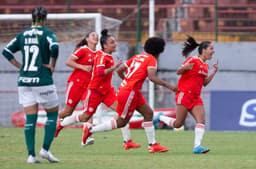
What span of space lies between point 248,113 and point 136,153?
8744mm

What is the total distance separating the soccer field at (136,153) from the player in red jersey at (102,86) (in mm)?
496

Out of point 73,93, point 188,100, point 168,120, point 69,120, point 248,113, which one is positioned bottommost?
point 248,113

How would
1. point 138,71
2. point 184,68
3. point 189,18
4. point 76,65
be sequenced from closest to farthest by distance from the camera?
point 138,71
point 184,68
point 76,65
point 189,18

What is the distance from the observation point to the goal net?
769 inches

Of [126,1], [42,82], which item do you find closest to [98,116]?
[126,1]

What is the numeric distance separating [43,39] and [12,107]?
13.3m

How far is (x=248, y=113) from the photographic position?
20.1 meters

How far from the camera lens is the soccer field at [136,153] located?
31.3 ft

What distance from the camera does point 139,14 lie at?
76.1 feet

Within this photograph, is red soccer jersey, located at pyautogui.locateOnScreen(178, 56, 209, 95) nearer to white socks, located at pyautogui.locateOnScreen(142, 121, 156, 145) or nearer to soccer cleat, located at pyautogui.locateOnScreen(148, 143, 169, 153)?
white socks, located at pyautogui.locateOnScreen(142, 121, 156, 145)

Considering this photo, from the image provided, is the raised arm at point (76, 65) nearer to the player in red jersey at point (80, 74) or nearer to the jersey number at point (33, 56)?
the player in red jersey at point (80, 74)

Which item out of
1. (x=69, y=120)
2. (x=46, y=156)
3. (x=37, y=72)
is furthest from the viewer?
(x=69, y=120)

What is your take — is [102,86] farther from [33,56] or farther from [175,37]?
[175,37]

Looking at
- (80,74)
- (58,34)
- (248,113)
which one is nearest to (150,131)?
(80,74)
